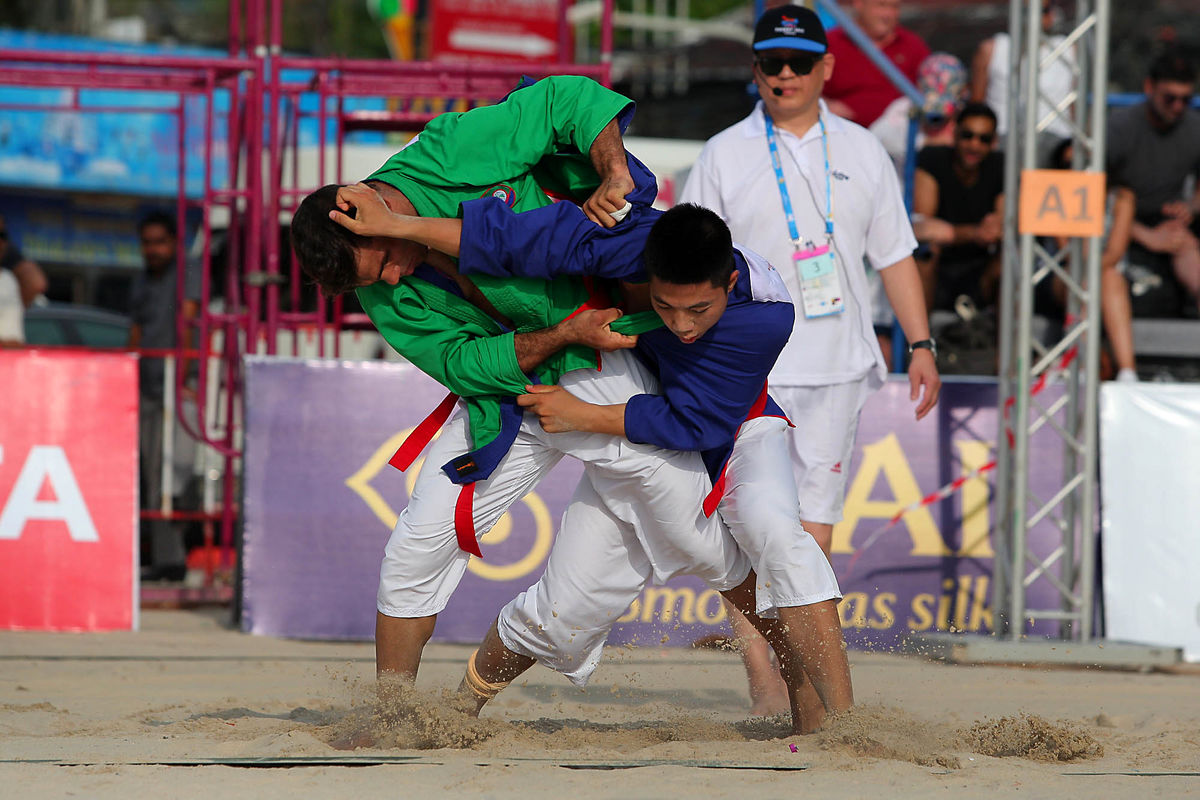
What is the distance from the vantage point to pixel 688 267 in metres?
3.32

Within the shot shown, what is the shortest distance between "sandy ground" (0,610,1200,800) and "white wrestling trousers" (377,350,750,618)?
1.13ft

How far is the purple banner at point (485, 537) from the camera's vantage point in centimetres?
639

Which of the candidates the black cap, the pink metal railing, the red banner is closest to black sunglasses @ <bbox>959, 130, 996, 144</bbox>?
the pink metal railing

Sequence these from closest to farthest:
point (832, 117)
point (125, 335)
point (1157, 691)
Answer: point (832, 117) → point (1157, 691) → point (125, 335)

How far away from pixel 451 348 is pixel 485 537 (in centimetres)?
283

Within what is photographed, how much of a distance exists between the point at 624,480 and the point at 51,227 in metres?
13.7

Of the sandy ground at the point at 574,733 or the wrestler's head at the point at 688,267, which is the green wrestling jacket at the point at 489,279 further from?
the sandy ground at the point at 574,733

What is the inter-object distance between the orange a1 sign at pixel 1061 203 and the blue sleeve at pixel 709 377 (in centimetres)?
287

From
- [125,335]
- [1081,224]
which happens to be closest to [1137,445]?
[1081,224]

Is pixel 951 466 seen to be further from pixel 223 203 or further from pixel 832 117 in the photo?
pixel 223 203

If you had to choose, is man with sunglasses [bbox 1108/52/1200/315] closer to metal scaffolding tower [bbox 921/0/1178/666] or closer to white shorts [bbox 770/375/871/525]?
metal scaffolding tower [bbox 921/0/1178/666]

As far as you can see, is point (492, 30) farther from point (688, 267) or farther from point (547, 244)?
point (688, 267)

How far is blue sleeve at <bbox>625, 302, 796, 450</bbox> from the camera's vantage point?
11.8ft

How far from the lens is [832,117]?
5.04 metres
